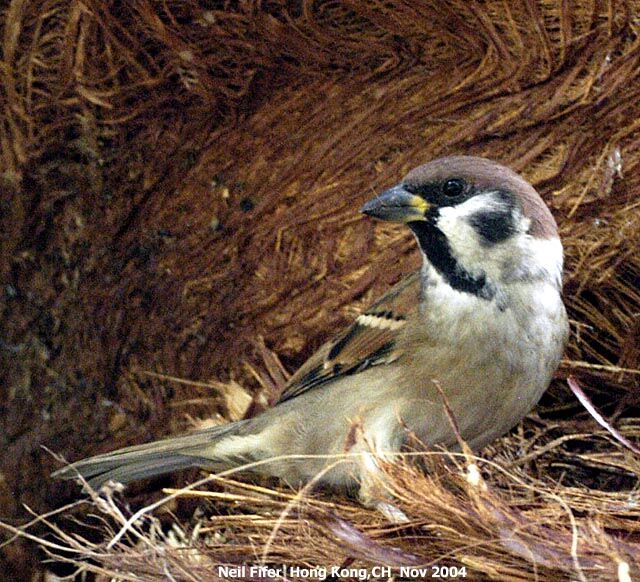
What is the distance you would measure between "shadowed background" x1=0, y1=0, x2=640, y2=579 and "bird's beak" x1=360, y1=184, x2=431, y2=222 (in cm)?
38

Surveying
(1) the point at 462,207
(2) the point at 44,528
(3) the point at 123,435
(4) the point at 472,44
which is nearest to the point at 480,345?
(1) the point at 462,207

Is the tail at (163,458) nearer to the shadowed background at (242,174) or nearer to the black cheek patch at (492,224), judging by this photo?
the shadowed background at (242,174)

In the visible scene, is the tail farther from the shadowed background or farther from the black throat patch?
the black throat patch

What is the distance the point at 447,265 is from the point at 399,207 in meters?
0.13

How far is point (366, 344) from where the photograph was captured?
240 cm

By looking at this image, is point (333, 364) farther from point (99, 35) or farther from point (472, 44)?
point (99, 35)

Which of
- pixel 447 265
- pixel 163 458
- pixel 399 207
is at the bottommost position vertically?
pixel 163 458

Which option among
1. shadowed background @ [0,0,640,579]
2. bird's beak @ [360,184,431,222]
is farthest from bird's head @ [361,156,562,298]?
shadowed background @ [0,0,640,579]

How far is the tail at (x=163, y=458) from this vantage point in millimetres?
2436

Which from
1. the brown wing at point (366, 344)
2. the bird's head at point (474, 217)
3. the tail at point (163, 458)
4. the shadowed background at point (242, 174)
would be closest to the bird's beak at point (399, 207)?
the bird's head at point (474, 217)

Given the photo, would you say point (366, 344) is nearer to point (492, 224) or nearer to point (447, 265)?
point (447, 265)

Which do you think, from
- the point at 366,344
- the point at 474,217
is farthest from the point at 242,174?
the point at 474,217

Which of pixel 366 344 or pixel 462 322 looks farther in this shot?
pixel 366 344

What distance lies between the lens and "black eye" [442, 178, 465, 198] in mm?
2244
